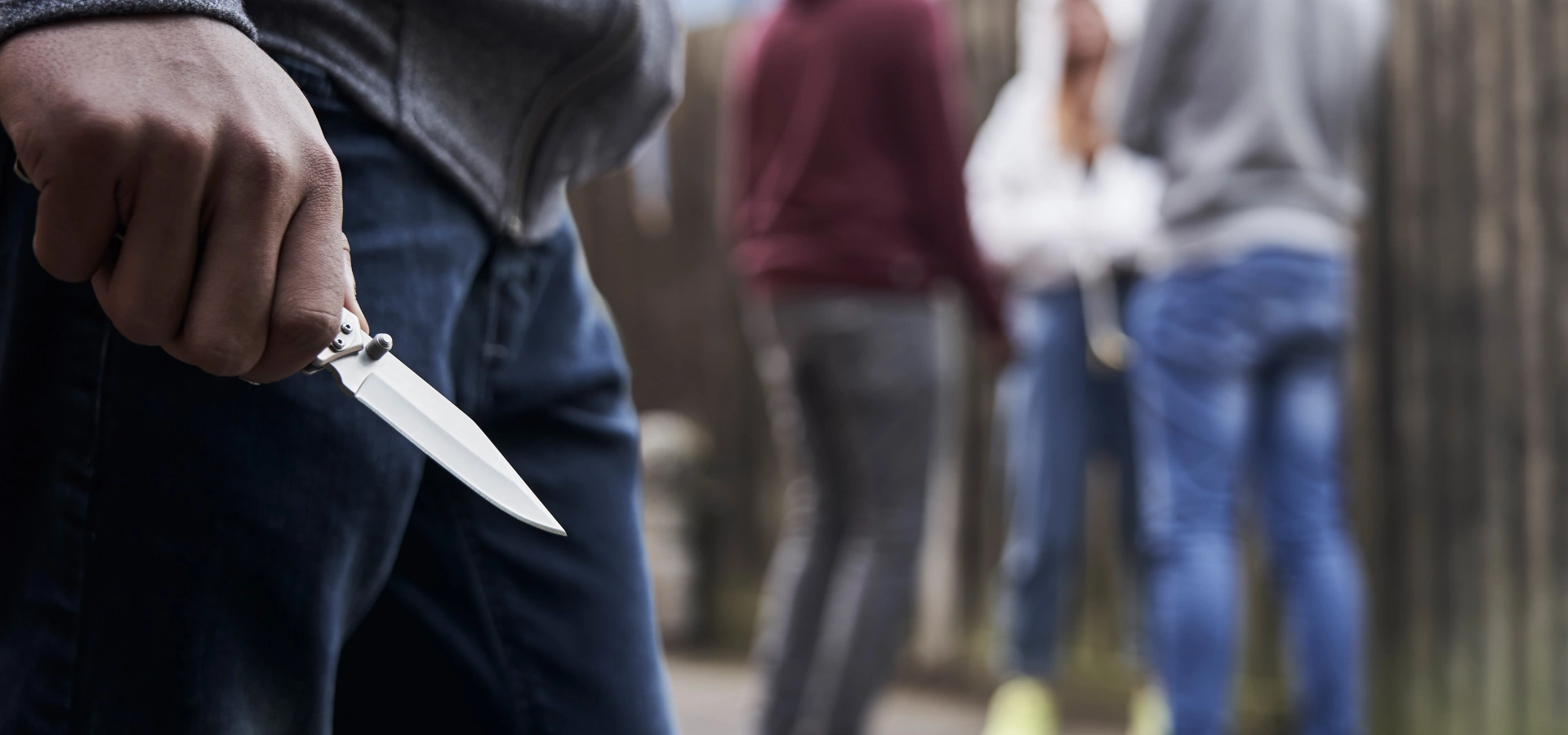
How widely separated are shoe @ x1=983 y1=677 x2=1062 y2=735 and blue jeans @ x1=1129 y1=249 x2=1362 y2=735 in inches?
24.9

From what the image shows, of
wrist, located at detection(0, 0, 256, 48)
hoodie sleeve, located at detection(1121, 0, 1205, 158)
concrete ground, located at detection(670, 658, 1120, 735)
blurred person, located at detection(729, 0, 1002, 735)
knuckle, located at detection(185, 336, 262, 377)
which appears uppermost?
hoodie sleeve, located at detection(1121, 0, 1205, 158)

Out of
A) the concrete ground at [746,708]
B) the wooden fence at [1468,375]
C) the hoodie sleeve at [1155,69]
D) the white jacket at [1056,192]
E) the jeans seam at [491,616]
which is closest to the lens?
the jeans seam at [491,616]

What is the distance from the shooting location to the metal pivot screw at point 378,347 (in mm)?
720

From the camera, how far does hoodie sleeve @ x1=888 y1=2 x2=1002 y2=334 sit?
8.96 ft

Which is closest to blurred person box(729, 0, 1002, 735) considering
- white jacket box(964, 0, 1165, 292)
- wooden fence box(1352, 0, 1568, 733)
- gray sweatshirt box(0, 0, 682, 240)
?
white jacket box(964, 0, 1165, 292)

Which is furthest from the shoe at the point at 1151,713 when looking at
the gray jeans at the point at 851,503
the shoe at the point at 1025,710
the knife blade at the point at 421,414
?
the knife blade at the point at 421,414

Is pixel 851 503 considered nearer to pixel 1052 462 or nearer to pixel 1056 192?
pixel 1052 462

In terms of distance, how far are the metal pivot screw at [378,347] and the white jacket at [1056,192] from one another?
109 inches

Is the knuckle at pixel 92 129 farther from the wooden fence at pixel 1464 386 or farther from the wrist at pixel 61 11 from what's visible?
the wooden fence at pixel 1464 386

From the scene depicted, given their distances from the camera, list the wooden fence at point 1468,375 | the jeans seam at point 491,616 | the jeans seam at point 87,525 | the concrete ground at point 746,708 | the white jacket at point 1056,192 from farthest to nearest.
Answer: the concrete ground at point 746,708
the white jacket at point 1056,192
the wooden fence at point 1468,375
the jeans seam at point 491,616
the jeans seam at point 87,525

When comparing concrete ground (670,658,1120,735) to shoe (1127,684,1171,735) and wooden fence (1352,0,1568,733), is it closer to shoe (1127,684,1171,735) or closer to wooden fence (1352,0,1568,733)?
shoe (1127,684,1171,735)

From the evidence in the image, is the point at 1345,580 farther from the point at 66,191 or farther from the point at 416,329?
the point at 66,191

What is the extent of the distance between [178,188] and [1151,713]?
3.06 metres

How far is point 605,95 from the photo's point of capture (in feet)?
3.22
